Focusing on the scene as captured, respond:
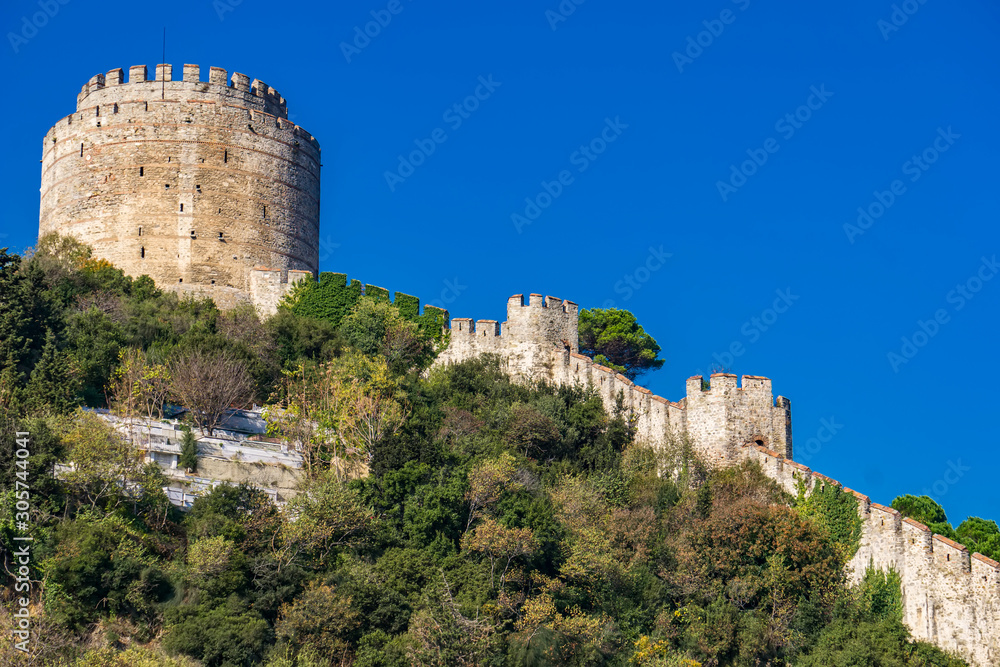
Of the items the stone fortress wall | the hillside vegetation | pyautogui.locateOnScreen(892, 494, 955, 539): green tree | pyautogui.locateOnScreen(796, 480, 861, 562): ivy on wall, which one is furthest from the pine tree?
pyautogui.locateOnScreen(892, 494, 955, 539): green tree

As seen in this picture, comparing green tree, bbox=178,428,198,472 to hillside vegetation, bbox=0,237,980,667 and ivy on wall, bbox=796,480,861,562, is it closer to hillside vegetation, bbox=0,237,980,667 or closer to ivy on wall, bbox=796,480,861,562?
hillside vegetation, bbox=0,237,980,667

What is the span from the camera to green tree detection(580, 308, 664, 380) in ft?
156

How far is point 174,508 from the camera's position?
28016mm

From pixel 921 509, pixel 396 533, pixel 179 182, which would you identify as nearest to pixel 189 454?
pixel 396 533

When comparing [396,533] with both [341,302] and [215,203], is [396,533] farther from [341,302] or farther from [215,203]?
[215,203]

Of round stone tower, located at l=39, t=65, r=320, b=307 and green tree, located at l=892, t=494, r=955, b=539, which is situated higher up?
round stone tower, located at l=39, t=65, r=320, b=307

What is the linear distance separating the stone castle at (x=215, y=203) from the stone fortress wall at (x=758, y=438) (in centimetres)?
6

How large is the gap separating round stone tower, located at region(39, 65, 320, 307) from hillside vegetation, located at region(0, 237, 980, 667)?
3680 mm

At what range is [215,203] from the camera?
4050cm

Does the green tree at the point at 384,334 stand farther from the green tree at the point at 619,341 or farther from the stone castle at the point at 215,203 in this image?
the green tree at the point at 619,341

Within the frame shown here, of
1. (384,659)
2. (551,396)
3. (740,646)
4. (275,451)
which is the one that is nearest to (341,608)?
(384,659)

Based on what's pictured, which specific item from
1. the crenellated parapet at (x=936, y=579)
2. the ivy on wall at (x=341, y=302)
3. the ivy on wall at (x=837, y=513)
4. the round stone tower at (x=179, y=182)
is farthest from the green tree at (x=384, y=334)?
the crenellated parapet at (x=936, y=579)

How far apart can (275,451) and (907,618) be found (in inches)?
569

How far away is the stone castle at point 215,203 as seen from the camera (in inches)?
1507
